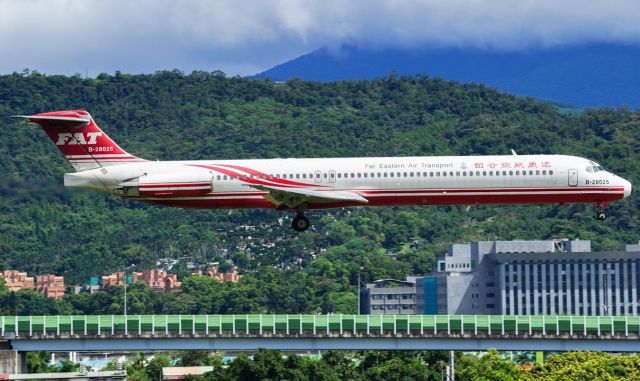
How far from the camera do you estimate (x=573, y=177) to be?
83.6 meters

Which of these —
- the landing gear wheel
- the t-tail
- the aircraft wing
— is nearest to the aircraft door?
the aircraft wing

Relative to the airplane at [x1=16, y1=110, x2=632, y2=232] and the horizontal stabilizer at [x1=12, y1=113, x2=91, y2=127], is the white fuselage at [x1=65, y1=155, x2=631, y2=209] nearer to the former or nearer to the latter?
the airplane at [x1=16, y1=110, x2=632, y2=232]

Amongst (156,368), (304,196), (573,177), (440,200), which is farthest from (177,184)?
(156,368)

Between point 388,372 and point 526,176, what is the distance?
55.0 meters

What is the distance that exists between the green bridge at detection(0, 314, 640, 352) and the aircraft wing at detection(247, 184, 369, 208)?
96.5ft

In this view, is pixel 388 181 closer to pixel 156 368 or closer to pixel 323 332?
pixel 323 332

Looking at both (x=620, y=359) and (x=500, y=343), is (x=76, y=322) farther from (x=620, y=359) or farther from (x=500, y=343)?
(x=620, y=359)

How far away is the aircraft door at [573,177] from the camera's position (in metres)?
83.6

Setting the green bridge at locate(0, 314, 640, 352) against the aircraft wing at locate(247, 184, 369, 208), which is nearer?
the aircraft wing at locate(247, 184, 369, 208)

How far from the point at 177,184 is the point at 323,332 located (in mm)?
30682

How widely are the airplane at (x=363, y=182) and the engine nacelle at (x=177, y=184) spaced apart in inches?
2.2

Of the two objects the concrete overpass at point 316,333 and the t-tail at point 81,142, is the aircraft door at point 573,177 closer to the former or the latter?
the t-tail at point 81,142

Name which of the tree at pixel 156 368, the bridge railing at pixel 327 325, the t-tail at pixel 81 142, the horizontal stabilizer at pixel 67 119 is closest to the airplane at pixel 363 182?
the horizontal stabilizer at pixel 67 119

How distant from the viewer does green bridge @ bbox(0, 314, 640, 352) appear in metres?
109
